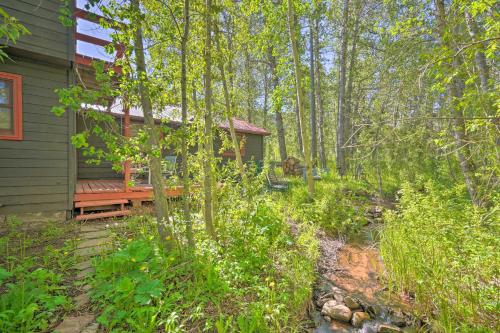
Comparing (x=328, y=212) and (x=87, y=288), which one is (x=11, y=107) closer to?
(x=87, y=288)

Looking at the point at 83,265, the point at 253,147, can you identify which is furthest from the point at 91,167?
the point at 253,147

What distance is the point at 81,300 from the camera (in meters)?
2.50

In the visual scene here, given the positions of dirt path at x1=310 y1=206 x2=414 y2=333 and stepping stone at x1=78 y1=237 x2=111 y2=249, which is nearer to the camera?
dirt path at x1=310 y1=206 x2=414 y2=333

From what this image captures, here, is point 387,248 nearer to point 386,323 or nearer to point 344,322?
point 386,323

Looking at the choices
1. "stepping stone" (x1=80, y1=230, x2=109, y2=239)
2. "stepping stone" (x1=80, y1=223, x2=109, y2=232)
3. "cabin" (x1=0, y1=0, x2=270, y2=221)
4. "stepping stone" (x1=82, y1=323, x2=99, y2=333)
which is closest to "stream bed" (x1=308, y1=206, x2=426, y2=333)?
"stepping stone" (x1=82, y1=323, x2=99, y2=333)

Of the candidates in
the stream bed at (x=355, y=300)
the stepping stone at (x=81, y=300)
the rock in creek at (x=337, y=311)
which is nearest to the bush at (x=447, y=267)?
the stream bed at (x=355, y=300)

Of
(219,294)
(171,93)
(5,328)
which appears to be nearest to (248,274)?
(219,294)

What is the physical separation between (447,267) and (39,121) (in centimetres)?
682

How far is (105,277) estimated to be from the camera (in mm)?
2781

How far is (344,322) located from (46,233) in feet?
14.9

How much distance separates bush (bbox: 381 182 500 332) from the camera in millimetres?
2442

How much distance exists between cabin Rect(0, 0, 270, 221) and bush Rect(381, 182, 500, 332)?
11.5 feet

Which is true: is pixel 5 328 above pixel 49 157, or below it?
below

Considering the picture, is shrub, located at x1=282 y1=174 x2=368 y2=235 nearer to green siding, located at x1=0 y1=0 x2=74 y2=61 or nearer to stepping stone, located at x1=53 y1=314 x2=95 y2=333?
stepping stone, located at x1=53 y1=314 x2=95 y2=333
